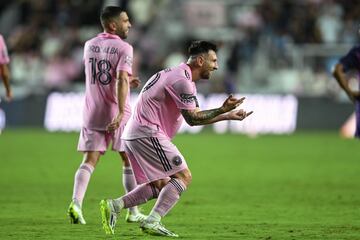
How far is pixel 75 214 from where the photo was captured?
404 inches

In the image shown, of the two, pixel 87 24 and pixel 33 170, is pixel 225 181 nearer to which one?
pixel 33 170

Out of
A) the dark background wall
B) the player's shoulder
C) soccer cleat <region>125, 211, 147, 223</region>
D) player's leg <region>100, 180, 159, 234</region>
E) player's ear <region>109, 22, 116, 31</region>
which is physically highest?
player's ear <region>109, 22, 116, 31</region>

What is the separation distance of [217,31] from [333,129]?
187 inches

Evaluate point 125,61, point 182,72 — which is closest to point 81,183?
point 125,61

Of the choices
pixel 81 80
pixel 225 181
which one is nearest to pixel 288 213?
pixel 225 181

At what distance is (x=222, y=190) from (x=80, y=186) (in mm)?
4320

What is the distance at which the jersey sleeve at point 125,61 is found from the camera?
34.2 ft

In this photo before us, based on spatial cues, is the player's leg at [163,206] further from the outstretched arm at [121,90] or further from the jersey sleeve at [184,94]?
the outstretched arm at [121,90]

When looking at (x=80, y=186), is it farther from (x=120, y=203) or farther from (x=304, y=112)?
(x=304, y=112)

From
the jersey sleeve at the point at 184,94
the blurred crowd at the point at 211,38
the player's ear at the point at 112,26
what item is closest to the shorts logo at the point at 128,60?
the player's ear at the point at 112,26

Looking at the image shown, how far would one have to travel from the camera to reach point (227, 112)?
897cm

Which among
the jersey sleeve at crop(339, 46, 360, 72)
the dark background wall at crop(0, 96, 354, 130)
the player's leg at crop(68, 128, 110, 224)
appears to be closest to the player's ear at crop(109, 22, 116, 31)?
the player's leg at crop(68, 128, 110, 224)

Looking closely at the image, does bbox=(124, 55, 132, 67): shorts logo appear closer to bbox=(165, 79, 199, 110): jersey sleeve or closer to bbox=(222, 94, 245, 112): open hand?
bbox=(165, 79, 199, 110): jersey sleeve

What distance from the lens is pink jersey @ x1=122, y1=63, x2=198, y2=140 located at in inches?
359
